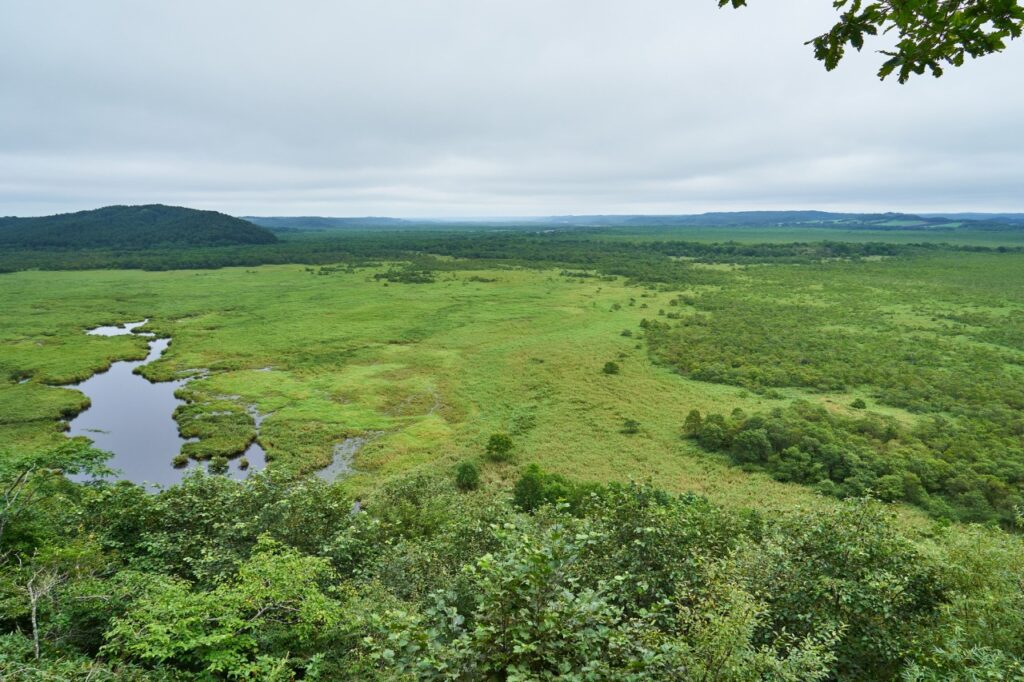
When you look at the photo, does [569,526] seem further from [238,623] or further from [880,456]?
[880,456]

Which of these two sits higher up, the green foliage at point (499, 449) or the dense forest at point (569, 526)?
the dense forest at point (569, 526)

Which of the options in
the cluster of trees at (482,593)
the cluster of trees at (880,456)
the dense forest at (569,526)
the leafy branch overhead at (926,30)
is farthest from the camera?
the cluster of trees at (880,456)

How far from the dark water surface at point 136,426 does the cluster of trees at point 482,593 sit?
43.4 ft

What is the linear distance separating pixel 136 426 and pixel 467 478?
1064 inches

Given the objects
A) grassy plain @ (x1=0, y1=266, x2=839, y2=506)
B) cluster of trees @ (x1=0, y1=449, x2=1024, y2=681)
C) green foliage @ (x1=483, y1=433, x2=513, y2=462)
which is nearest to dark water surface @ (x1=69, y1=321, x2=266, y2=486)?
grassy plain @ (x1=0, y1=266, x2=839, y2=506)

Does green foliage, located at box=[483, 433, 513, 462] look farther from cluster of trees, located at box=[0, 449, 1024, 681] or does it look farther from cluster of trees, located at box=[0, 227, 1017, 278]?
cluster of trees, located at box=[0, 227, 1017, 278]

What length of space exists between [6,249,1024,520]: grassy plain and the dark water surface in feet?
4.75

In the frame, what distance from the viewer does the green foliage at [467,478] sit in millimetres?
29156

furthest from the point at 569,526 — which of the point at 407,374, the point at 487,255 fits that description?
the point at 487,255

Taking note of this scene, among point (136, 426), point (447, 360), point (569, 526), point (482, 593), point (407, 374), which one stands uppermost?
point (482, 593)

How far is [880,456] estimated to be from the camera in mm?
30422

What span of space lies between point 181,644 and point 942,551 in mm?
17086

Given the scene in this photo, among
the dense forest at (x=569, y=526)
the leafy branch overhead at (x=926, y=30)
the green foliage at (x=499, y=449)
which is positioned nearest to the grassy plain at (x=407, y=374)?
the dense forest at (x=569, y=526)

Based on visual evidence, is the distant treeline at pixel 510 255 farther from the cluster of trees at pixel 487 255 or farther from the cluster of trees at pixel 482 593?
the cluster of trees at pixel 482 593
